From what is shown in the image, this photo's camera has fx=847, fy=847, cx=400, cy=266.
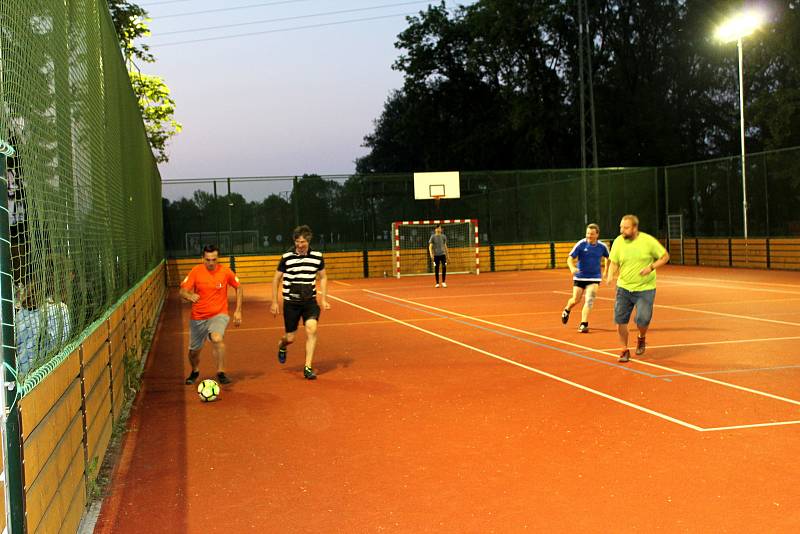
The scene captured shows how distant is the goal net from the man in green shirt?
2189cm

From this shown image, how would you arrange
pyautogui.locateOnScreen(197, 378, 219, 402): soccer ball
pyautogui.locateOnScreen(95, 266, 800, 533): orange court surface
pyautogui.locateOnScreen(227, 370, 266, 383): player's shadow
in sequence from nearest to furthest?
pyautogui.locateOnScreen(95, 266, 800, 533): orange court surface
pyautogui.locateOnScreen(197, 378, 219, 402): soccer ball
pyautogui.locateOnScreen(227, 370, 266, 383): player's shadow

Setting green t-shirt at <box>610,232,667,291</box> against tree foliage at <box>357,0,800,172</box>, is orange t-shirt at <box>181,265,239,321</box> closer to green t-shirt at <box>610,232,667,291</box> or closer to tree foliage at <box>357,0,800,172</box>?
green t-shirt at <box>610,232,667,291</box>

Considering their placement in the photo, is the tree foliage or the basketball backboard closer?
the basketball backboard

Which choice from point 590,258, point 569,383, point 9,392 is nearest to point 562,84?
point 590,258

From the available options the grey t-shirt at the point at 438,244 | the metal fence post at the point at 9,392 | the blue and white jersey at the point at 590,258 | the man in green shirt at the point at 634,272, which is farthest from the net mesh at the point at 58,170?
the grey t-shirt at the point at 438,244

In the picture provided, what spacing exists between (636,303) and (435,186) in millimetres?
23236

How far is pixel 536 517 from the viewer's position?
5.03m

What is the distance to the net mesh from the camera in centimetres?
358

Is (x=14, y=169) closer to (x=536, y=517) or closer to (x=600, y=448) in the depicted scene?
(x=536, y=517)

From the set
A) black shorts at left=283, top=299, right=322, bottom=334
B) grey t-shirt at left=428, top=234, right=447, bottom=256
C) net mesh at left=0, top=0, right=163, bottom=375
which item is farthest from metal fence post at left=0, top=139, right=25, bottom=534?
grey t-shirt at left=428, top=234, right=447, bottom=256

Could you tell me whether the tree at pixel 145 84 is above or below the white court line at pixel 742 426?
above

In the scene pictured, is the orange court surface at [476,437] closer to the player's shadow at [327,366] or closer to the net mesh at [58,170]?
the player's shadow at [327,366]

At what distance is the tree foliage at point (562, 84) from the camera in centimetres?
4903

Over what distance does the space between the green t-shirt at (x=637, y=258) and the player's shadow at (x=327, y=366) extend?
3.82 meters
